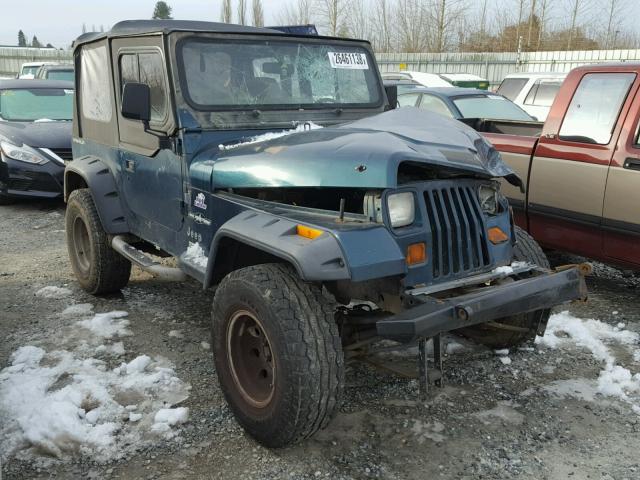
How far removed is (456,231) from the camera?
2.97m

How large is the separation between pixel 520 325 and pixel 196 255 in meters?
1.96

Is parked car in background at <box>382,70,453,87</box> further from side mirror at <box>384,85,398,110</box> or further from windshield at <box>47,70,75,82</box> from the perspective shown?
side mirror at <box>384,85,398,110</box>

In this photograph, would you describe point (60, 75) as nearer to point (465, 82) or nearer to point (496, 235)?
point (465, 82)

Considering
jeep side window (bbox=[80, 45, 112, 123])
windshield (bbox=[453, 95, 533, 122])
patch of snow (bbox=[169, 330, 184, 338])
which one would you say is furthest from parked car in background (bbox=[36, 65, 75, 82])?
patch of snow (bbox=[169, 330, 184, 338])

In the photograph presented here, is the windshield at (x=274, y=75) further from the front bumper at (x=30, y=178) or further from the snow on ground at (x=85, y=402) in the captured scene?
the front bumper at (x=30, y=178)

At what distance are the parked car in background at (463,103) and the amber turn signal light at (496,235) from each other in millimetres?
5463

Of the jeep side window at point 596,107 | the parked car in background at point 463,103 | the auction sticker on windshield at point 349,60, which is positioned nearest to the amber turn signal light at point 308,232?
the auction sticker on windshield at point 349,60

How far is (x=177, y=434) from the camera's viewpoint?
3.15m

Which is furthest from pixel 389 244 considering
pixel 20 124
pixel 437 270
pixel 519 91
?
pixel 519 91

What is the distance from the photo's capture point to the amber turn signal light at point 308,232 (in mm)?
2725

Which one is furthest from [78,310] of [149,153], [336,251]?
[336,251]

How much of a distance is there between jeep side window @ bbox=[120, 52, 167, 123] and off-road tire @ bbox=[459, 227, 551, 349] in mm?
2233

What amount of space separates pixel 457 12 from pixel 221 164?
2890cm

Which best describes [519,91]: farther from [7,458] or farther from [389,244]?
[7,458]
